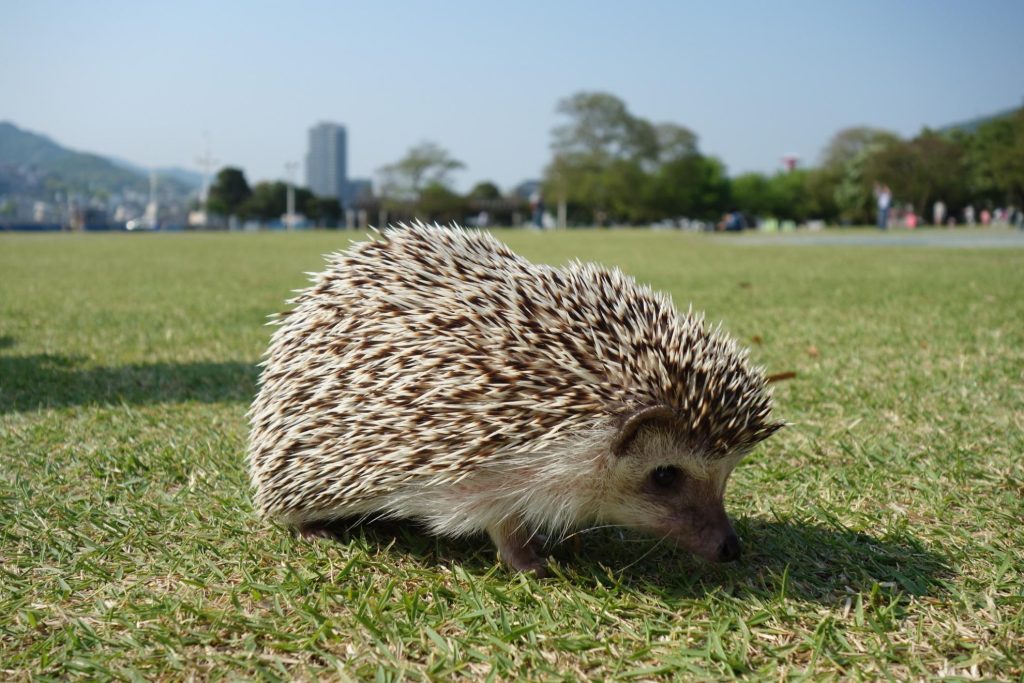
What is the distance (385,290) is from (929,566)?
260cm

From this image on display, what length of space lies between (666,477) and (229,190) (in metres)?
160

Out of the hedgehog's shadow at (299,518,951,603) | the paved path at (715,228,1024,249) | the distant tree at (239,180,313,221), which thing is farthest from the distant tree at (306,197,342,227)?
the hedgehog's shadow at (299,518,951,603)

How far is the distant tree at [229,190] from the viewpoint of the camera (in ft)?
490

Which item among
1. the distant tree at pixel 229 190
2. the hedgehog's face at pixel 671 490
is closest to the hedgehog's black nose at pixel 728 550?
the hedgehog's face at pixel 671 490

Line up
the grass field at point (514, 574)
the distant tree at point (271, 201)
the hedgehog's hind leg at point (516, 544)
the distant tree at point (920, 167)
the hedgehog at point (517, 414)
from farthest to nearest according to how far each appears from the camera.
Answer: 1. the distant tree at point (271, 201)
2. the distant tree at point (920, 167)
3. the hedgehog's hind leg at point (516, 544)
4. the hedgehog at point (517, 414)
5. the grass field at point (514, 574)

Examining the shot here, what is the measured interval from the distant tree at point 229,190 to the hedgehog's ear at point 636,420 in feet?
507

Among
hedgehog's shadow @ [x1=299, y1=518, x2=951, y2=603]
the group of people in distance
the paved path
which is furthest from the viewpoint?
the group of people in distance

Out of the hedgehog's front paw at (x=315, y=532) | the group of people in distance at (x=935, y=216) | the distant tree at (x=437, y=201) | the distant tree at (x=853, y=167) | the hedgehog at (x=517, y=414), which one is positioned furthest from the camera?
the distant tree at (x=437, y=201)

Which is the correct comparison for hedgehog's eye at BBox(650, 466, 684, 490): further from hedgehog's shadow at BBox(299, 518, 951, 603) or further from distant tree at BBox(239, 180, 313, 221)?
distant tree at BBox(239, 180, 313, 221)

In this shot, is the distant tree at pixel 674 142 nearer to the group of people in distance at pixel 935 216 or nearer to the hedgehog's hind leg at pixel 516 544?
the group of people in distance at pixel 935 216

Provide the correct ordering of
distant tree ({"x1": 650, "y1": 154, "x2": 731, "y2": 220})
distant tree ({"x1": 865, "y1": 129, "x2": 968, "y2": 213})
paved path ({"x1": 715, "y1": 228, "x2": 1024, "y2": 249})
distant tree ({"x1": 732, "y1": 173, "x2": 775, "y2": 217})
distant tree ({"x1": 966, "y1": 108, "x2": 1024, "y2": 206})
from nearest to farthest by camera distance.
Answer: paved path ({"x1": 715, "y1": 228, "x2": 1024, "y2": 249}) < distant tree ({"x1": 966, "y1": 108, "x2": 1024, "y2": 206}) < distant tree ({"x1": 865, "y1": 129, "x2": 968, "y2": 213}) < distant tree ({"x1": 650, "y1": 154, "x2": 731, "y2": 220}) < distant tree ({"x1": 732, "y1": 173, "x2": 775, "y2": 217})

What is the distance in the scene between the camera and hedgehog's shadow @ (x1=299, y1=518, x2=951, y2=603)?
3.35 metres

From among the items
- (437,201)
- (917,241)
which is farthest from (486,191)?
(917,241)

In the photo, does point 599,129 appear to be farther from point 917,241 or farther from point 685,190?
point 917,241
